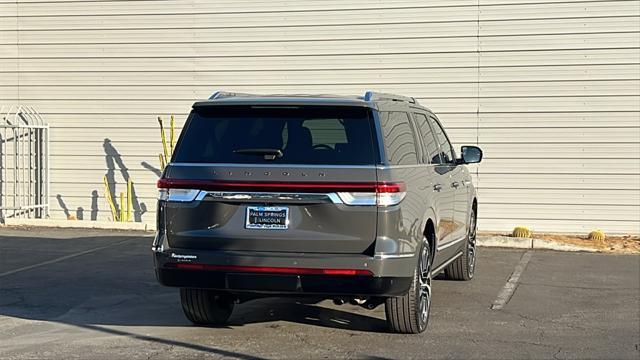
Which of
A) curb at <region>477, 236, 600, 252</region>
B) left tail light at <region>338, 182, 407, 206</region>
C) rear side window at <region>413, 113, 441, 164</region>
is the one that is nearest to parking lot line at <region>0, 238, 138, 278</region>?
rear side window at <region>413, 113, 441, 164</region>

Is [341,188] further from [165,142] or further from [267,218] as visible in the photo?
[165,142]

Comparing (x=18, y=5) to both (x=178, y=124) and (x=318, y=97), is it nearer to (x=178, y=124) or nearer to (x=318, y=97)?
(x=178, y=124)

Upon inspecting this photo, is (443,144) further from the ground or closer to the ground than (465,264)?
further from the ground

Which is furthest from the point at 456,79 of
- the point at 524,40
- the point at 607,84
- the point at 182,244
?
the point at 182,244

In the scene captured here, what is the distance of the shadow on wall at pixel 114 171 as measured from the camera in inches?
669

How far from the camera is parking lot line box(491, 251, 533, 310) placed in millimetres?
9109

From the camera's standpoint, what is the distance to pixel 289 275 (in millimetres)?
6668

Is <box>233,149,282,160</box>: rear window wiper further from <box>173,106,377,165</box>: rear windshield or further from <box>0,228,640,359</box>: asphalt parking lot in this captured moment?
<box>0,228,640,359</box>: asphalt parking lot

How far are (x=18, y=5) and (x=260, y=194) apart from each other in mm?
12457

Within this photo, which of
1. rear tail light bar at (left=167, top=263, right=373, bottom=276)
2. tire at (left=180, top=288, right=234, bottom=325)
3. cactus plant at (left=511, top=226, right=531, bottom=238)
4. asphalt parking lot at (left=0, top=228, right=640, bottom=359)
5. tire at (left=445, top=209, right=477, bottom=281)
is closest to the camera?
rear tail light bar at (left=167, top=263, right=373, bottom=276)

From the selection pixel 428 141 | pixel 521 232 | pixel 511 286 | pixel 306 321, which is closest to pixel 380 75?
pixel 521 232

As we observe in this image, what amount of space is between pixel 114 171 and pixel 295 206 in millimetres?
11085

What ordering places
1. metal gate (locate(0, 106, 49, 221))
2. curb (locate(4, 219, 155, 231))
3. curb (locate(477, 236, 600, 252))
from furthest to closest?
metal gate (locate(0, 106, 49, 221))
curb (locate(4, 219, 155, 231))
curb (locate(477, 236, 600, 252))

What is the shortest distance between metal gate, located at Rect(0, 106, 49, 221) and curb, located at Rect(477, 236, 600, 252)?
8439 mm
